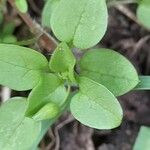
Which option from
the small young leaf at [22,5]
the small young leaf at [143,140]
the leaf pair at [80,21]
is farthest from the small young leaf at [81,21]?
the small young leaf at [143,140]

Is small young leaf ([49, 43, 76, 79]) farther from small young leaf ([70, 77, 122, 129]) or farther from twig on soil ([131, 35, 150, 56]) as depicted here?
twig on soil ([131, 35, 150, 56])

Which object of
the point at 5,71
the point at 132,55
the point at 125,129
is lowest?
the point at 125,129

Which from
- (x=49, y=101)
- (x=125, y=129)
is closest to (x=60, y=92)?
(x=49, y=101)

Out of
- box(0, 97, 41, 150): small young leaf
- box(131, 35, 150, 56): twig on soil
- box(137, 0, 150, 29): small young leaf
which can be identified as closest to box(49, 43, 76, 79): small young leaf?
box(0, 97, 41, 150): small young leaf

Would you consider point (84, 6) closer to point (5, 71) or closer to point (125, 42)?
point (5, 71)

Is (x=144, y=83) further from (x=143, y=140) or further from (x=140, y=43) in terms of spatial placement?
(x=140, y=43)

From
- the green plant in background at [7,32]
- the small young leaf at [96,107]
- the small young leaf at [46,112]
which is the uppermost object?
the small young leaf at [46,112]

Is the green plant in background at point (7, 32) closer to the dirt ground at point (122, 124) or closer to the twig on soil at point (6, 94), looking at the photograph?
the dirt ground at point (122, 124)
